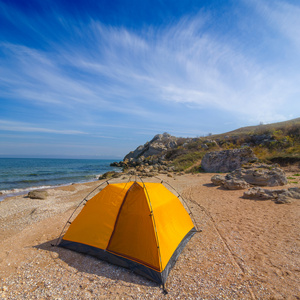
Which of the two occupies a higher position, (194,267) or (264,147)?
(264,147)

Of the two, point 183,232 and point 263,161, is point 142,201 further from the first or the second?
point 263,161

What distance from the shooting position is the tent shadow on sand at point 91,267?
4438 mm

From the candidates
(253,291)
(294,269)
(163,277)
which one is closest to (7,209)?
(163,277)

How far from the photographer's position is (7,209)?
37.5 feet

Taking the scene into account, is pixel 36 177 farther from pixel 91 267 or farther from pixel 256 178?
pixel 256 178

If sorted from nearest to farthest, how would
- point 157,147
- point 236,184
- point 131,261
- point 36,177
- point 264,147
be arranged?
point 131,261
point 236,184
point 36,177
point 264,147
point 157,147

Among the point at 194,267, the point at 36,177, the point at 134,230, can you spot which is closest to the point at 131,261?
the point at 134,230

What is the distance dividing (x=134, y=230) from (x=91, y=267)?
1503mm

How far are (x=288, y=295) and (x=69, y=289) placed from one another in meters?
4.77

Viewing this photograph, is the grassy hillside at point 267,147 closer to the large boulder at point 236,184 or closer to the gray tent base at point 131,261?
the large boulder at point 236,184

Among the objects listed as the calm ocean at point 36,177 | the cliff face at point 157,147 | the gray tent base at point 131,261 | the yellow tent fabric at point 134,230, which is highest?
the cliff face at point 157,147

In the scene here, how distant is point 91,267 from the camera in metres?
4.88

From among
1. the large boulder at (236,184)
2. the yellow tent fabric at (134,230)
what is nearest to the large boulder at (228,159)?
the large boulder at (236,184)

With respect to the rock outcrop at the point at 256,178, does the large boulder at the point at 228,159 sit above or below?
above
